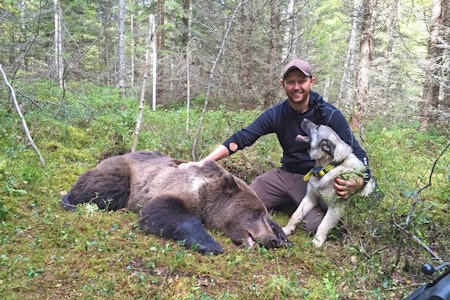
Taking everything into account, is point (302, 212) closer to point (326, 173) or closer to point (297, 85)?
point (326, 173)

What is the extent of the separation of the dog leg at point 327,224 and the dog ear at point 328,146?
67 cm

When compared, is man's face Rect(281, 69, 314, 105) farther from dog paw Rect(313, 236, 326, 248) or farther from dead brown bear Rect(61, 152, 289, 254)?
dog paw Rect(313, 236, 326, 248)

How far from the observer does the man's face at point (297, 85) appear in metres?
4.59

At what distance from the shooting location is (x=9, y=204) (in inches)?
153

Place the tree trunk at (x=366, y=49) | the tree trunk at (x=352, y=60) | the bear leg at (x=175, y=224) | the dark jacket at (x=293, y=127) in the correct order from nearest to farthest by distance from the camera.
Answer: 1. the bear leg at (x=175, y=224)
2. the dark jacket at (x=293, y=127)
3. the tree trunk at (x=366, y=49)
4. the tree trunk at (x=352, y=60)

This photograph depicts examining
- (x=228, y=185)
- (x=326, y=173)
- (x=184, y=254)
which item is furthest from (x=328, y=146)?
(x=184, y=254)

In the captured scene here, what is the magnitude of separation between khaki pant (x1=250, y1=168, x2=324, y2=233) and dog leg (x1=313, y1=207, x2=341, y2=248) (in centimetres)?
95

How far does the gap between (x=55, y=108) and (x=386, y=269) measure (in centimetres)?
758

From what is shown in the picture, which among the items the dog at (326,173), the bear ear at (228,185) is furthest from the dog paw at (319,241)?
the bear ear at (228,185)

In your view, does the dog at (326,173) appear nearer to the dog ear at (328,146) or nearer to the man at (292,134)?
the dog ear at (328,146)

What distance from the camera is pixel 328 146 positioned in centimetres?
434

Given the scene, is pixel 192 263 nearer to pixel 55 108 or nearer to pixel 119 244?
pixel 119 244

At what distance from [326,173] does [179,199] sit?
Result: 1782 mm

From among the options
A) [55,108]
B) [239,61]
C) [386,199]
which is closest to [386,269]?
[386,199]
